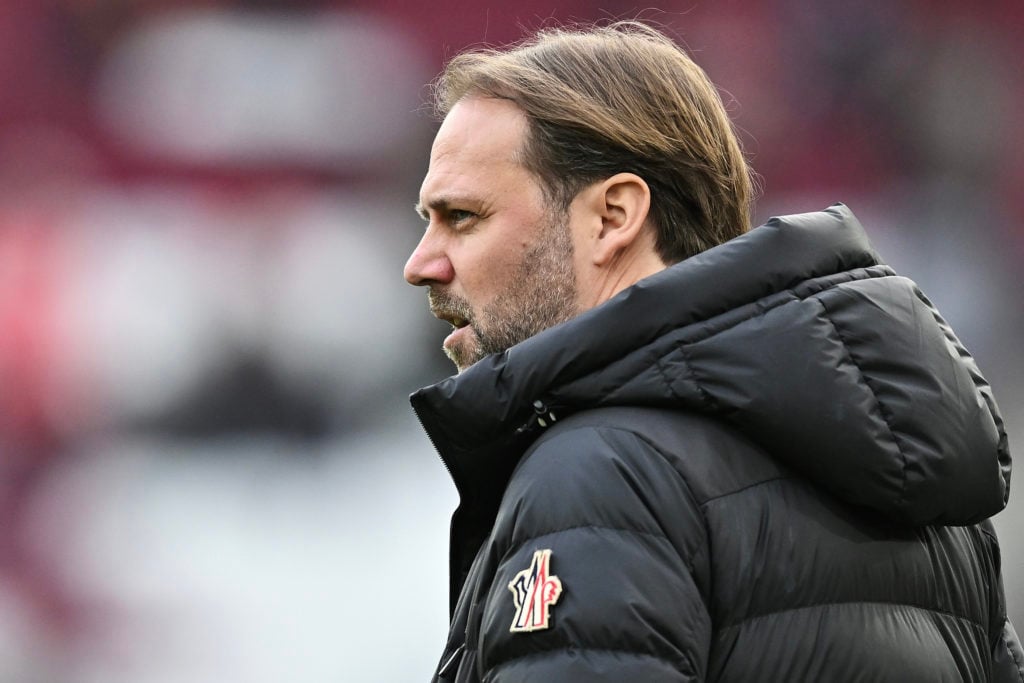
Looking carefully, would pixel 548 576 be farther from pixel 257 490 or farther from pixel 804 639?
pixel 257 490

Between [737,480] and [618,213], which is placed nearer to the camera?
[737,480]

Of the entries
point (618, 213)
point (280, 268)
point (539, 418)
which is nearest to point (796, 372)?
point (539, 418)

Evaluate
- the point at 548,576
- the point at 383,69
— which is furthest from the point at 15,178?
the point at 548,576

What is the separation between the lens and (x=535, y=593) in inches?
43.6

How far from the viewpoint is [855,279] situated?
1261mm

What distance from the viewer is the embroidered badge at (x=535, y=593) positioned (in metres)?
1.10

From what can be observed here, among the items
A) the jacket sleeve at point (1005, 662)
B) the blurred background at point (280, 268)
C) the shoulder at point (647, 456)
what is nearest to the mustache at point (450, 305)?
the shoulder at point (647, 456)

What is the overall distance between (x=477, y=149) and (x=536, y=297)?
0.19m

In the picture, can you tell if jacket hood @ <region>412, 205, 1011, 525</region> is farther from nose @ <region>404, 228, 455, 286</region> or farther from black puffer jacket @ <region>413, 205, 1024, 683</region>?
nose @ <region>404, 228, 455, 286</region>

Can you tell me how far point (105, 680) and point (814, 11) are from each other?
2.71 meters

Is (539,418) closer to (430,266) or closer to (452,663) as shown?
(452,663)

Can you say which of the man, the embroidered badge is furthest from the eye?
the embroidered badge

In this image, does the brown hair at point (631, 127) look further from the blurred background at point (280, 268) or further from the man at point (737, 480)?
the blurred background at point (280, 268)

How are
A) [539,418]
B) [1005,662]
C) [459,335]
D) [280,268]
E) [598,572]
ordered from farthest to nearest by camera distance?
[280,268] → [459,335] → [1005,662] → [539,418] → [598,572]
